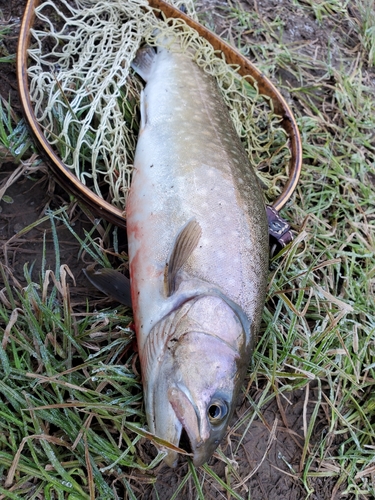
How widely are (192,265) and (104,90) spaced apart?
139cm

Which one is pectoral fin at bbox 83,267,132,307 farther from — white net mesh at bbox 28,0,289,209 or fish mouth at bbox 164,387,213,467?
fish mouth at bbox 164,387,213,467

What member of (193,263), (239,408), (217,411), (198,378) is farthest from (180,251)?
(239,408)

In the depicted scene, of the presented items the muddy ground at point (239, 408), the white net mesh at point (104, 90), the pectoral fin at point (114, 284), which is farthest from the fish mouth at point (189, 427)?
the white net mesh at point (104, 90)

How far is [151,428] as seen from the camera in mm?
2070

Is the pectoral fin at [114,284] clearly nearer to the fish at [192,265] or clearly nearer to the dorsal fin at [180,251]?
the fish at [192,265]

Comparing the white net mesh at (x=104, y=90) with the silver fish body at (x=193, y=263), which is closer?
the silver fish body at (x=193, y=263)

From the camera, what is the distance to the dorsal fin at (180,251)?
2.20 meters

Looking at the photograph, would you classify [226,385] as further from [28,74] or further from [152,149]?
[28,74]

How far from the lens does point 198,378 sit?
199 cm

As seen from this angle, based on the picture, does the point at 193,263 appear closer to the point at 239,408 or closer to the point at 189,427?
the point at 189,427

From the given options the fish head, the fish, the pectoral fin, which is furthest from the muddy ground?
the fish head

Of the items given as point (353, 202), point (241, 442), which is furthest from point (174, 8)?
point (241, 442)

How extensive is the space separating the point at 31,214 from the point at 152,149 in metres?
0.79

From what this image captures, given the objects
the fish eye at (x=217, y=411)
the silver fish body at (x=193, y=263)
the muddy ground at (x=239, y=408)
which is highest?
the silver fish body at (x=193, y=263)
